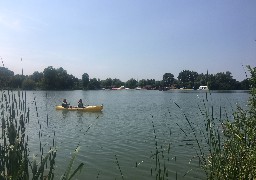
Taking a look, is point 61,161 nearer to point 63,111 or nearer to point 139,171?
point 139,171

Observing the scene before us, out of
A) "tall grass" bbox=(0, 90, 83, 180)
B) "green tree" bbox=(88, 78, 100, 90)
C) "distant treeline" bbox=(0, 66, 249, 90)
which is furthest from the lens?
"green tree" bbox=(88, 78, 100, 90)

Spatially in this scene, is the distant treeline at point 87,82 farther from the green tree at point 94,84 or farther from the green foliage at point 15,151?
the green foliage at point 15,151

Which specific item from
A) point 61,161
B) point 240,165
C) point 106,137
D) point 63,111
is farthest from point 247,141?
point 63,111

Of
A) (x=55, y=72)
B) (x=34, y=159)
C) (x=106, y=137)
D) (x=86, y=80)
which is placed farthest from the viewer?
(x=86, y=80)

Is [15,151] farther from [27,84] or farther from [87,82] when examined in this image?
[87,82]

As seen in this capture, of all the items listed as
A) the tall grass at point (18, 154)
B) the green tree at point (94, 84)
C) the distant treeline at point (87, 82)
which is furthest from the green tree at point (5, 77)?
the green tree at point (94, 84)

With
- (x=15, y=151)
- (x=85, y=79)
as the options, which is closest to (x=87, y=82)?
(x=85, y=79)

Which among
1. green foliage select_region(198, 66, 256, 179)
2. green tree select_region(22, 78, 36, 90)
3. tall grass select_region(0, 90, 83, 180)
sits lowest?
green foliage select_region(198, 66, 256, 179)

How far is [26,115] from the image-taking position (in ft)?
14.0

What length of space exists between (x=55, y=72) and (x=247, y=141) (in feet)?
437

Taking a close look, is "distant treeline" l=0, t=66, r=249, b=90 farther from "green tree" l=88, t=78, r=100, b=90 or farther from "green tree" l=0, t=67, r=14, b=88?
"green tree" l=0, t=67, r=14, b=88

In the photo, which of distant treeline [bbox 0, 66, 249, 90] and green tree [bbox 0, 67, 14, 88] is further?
distant treeline [bbox 0, 66, 249, 90]

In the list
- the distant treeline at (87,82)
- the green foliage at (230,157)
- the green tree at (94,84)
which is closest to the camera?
the green foliage at (230,157)

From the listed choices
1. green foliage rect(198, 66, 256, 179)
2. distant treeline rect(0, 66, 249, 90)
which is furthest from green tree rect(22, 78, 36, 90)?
distant treeline rect(0, 66, 249, 90)
